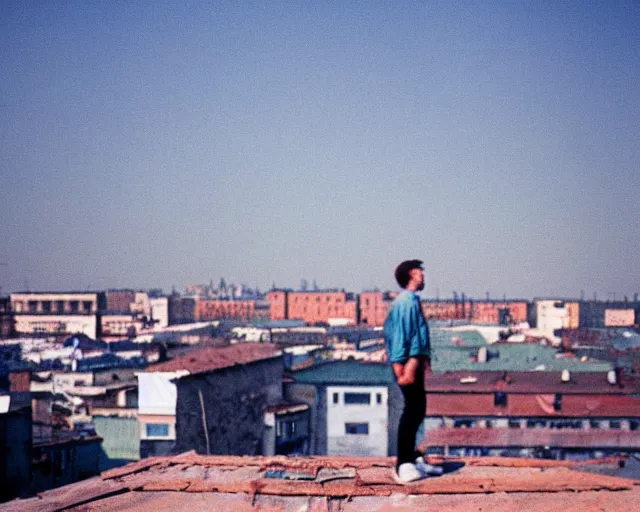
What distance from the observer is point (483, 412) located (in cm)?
2841

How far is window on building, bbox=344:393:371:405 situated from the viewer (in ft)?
107

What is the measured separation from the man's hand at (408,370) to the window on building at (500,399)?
80.6 ft

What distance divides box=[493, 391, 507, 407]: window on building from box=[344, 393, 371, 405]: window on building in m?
5.95

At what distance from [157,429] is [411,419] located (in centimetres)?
1808

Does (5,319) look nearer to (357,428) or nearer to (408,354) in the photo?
(357,428)

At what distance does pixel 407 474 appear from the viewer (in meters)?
5.18

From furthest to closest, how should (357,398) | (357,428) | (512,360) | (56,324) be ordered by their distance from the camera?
(56,324) → (512,360) → (357,398) → (357,428)

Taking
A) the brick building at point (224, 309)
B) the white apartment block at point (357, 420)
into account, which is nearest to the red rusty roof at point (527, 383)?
the white apartment block at point (357, 420)

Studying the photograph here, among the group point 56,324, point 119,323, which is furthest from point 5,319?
point 119,323

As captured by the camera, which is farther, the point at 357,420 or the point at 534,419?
the point at 357,420

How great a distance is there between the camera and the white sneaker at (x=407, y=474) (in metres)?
5.17

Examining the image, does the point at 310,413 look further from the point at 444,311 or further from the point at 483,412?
the point at 444,311

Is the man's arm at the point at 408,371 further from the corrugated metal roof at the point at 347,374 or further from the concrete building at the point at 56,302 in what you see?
the concrete building at the point at 56,302

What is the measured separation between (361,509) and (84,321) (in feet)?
261
